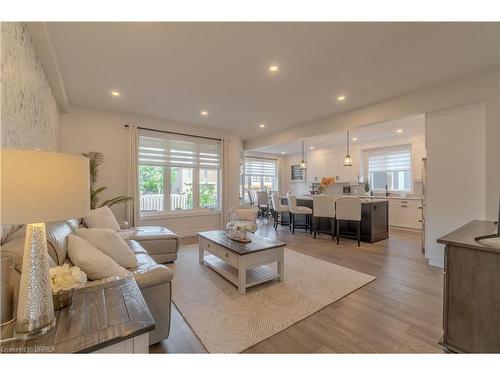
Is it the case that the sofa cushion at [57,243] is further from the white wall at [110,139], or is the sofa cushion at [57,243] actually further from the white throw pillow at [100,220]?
the white wall at [110,139]

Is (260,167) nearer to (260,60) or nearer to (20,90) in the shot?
(260,60)

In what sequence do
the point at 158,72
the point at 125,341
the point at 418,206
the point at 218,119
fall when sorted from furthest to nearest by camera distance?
the point at 418,206
the point at 218,119
the point at 158,72
the point at 125,341

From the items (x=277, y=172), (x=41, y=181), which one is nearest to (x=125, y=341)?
(x=41, y=181)

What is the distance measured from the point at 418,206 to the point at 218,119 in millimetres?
5348

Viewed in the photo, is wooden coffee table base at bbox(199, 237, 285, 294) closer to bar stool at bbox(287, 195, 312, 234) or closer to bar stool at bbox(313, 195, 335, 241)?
bar stool at bbox(313, 195, 335, 241)

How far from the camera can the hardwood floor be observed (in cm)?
164

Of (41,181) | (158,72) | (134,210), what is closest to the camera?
(41,181)

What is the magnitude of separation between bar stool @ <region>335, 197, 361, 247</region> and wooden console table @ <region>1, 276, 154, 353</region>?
406 centimetres

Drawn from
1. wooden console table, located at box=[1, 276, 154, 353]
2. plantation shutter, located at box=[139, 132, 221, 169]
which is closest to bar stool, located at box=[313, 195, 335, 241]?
plantation shutter, located at box=[139, 132, 221, 169]

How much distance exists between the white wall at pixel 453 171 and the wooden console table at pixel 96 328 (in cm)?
386

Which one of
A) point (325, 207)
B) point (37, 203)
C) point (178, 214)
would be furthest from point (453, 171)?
point (178, 214)

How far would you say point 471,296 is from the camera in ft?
4.44
